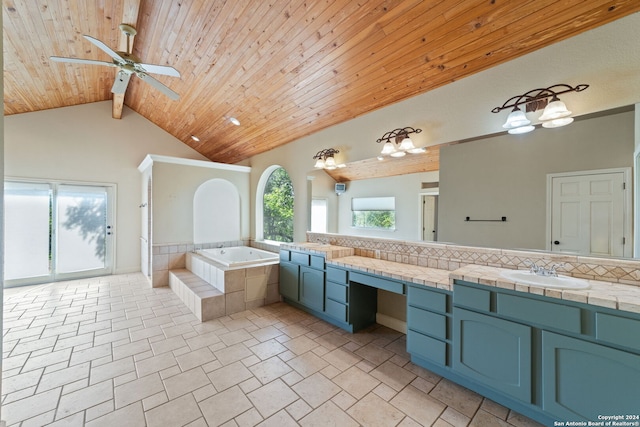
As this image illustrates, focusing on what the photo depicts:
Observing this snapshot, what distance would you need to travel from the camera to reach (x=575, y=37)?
1889 mm

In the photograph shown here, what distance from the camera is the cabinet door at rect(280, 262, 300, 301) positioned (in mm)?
3609

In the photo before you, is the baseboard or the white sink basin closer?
the white sink basin

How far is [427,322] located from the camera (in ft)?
7.22

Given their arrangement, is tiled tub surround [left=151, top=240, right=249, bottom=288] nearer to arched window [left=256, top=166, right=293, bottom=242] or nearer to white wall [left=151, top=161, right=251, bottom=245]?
white wall [left=151, top=161, right=251, bottom=245]

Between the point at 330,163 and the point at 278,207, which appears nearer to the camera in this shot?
the point at 330,163

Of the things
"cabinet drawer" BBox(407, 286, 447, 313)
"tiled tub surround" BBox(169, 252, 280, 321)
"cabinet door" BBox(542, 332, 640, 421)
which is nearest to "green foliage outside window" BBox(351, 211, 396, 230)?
"cabinet drawer" BBox(407, 286, 447, 313)

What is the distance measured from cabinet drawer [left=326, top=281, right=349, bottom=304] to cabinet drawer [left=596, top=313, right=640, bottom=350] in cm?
193

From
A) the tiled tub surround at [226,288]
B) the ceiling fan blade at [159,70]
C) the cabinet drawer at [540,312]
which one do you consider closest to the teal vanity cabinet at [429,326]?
the cabinet drawer at [540,312]

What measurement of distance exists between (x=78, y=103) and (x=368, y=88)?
5691 millimetres

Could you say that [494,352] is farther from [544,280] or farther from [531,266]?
[531,266]

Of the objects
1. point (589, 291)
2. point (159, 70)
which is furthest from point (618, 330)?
point (159, 70)

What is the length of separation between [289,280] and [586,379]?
2968 millimetres

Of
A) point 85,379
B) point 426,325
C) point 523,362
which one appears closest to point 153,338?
point 85,379

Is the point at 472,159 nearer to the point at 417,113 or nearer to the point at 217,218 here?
the point at 417,113
